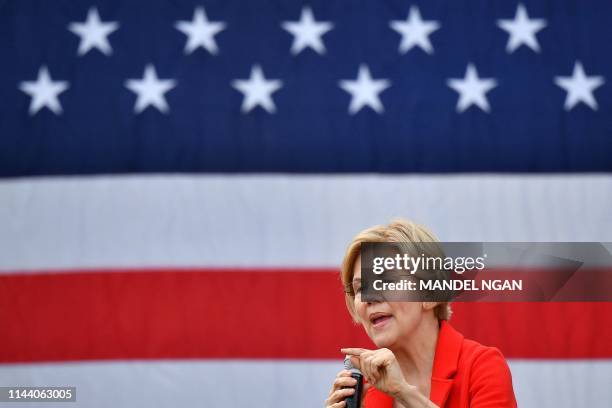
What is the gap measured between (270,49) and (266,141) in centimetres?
30

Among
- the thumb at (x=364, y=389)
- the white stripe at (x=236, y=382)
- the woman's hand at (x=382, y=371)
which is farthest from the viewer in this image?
the white stripe at (x=236, y=382)

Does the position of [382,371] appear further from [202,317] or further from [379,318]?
[202,317]

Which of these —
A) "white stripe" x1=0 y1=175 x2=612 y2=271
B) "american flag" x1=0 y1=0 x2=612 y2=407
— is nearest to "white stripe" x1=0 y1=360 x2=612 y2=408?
"american flag" x1=0 y1=0 x2=612 y2=407

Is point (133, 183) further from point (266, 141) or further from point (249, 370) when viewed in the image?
point (249, 370)

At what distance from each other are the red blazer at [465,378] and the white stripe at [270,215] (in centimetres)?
102

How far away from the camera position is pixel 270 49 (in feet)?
8.58

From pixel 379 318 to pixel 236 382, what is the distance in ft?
3.52

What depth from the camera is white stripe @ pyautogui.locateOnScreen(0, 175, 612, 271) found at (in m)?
2.51

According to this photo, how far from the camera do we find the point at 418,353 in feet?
5.05

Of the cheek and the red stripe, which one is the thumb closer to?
the cheek

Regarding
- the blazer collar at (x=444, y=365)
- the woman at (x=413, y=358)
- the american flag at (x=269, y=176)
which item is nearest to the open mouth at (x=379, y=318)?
the woman at (x=413, y=358)

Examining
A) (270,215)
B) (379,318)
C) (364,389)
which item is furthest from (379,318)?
(270,215)

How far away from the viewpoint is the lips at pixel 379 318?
1519 millimetres

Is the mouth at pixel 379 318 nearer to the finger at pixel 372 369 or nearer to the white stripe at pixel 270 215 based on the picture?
the finger at pixel 372 369
